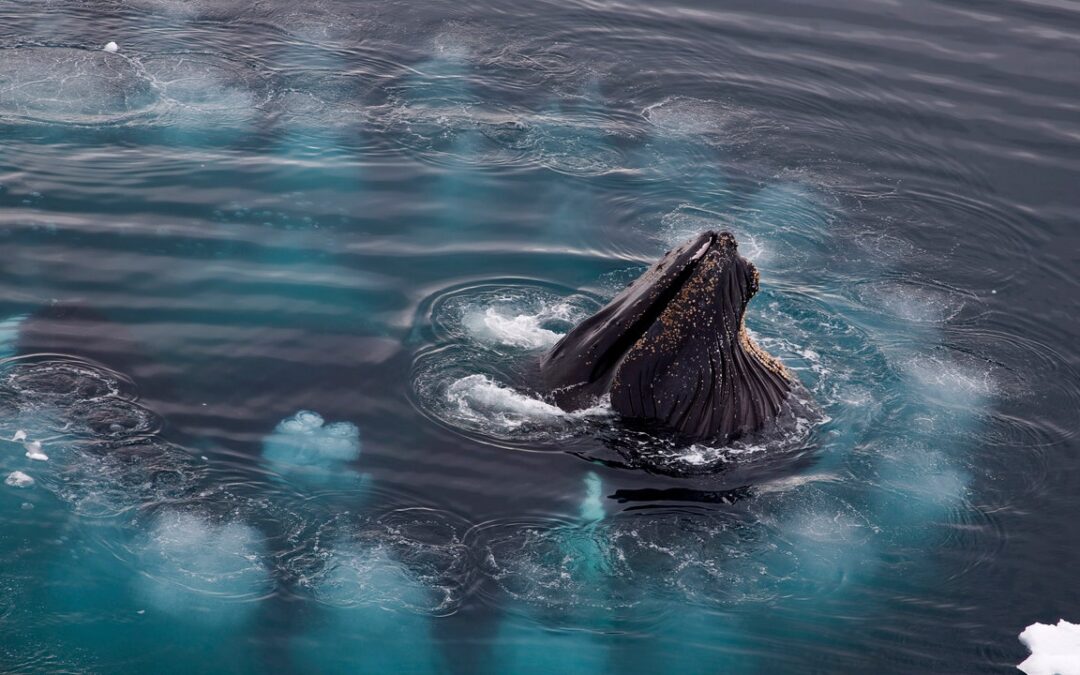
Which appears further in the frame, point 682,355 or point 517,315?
point 517,315

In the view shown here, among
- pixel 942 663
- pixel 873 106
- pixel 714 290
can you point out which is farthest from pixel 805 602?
pixel 873 106

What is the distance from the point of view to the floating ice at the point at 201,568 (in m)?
12.7

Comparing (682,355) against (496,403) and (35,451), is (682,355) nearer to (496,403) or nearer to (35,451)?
(496,403)

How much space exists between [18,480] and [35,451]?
17.7 inches

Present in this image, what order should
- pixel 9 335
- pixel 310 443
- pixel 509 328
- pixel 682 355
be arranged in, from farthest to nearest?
1. pixel 509 328
2. pixel 9 335
3. pixel 310 443
4. pixel 682 355

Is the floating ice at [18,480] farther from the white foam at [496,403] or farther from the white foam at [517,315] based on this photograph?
the white foam at [517,315]

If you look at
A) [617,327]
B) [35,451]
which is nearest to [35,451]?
[35,451]

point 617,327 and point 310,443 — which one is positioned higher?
point 617,327

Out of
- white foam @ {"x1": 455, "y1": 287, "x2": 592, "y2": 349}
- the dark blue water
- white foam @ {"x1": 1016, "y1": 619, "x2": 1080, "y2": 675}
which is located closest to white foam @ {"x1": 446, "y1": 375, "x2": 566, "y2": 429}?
the dark blue water

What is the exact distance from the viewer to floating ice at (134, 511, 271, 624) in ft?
41.5

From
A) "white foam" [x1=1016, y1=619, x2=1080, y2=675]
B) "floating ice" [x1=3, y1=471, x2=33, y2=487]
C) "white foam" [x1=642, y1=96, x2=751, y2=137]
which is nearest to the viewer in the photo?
"white foam" [x1=1016, y1=619, x2=1080, y2=675]

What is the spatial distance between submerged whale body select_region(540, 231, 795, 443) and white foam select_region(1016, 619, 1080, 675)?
352cm

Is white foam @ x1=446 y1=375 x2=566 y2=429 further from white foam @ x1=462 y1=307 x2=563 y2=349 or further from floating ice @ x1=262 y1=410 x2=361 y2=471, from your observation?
floating ice @ x1=262 y1=410 x2=361 y2=471

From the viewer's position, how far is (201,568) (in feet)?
42.8
